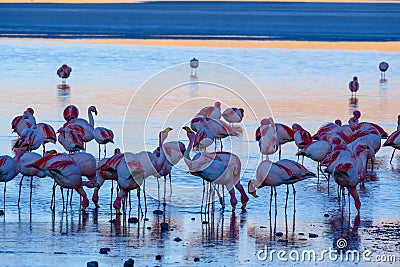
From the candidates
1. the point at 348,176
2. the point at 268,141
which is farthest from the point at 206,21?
the point at 348,176

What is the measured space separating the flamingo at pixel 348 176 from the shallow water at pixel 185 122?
0.21 meters

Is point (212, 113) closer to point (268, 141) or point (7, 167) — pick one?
point (268, 141)

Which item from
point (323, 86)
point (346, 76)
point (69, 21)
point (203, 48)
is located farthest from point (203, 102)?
point (69, 21)

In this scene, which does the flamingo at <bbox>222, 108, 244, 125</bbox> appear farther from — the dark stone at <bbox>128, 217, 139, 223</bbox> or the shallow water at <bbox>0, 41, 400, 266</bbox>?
the dark stone at <bbox>128, 217, 139, 223</bbox>

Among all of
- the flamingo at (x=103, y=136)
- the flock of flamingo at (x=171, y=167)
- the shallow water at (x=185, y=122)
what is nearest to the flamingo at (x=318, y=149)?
the flock of flamingo at (x=171, y=167)

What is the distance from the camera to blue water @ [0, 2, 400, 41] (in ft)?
123

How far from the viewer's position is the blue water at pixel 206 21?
123ft

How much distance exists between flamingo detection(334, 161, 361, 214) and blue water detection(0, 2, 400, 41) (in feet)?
84.9

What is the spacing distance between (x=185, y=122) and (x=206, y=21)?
98.0ft

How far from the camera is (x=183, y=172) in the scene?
1185cm

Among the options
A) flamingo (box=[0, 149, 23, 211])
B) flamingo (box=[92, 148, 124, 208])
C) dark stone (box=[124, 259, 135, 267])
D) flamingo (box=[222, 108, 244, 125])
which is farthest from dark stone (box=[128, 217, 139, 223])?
flamingo (box=[222, 108, 244, 125])

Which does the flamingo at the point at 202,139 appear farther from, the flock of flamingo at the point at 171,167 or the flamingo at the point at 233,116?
the flamingo at the point at 233,116

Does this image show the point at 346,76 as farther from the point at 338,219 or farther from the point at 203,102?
the point at 338,219

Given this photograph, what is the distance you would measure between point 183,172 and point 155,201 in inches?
54.2
